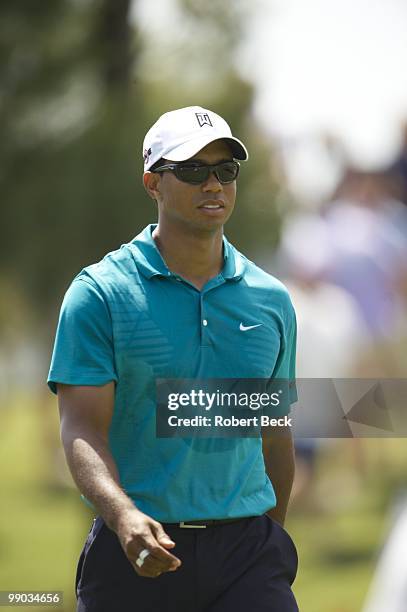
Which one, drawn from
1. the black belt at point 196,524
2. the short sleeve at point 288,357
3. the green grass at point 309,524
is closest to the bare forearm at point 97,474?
the black belt at point 196,524

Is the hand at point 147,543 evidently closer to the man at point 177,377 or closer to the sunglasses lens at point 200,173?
the man at point 177,377

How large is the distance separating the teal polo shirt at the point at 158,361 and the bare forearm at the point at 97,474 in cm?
18

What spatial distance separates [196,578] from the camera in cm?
465

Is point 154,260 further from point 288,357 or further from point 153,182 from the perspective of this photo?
point 288,357

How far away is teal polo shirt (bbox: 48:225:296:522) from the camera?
4.66 metres

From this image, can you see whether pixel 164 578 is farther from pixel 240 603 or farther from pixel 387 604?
pixel 387 604

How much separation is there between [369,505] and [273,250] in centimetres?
356

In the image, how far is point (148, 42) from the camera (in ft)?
36.6

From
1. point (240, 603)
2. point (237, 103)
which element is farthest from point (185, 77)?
point (240, 603)

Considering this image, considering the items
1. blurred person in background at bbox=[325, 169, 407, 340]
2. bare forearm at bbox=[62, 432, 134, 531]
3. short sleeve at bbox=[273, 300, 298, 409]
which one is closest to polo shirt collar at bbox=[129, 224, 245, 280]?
short sleeve at bbox=[273, 300, 298, 409]

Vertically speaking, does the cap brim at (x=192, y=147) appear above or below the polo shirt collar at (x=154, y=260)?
above

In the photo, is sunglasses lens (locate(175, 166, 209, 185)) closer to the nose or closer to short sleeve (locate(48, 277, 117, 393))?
the nose

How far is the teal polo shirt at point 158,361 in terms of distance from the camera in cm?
466

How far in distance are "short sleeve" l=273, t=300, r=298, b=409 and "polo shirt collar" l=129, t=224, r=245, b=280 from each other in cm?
24
